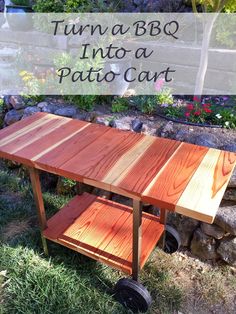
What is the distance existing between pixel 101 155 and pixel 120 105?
131 cm

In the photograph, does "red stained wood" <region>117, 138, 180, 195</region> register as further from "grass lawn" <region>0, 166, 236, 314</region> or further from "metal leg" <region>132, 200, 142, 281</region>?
"grass lawn" <region>0, 166, 236, 314</region>

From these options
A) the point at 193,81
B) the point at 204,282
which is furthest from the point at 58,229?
the point at 193,81

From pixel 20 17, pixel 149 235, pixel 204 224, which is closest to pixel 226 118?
pixel 204 224

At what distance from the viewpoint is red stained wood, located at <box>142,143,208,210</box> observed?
1.28 metres

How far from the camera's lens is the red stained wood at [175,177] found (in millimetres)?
1283

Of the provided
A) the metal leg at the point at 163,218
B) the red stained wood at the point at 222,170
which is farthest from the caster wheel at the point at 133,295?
the red stained wood at the point at 222,170

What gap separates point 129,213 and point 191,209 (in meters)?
1.02

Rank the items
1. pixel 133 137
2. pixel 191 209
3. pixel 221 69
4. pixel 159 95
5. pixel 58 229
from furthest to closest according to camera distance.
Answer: pixel 221 69 → pixel 159 95 → pixel 58 229 → pixel 133 137 → pixel 191 209

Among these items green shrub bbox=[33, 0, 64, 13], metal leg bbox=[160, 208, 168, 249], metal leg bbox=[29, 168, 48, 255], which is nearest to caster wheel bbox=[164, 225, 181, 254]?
metal leg bbox=[160, 208, 168, 249]

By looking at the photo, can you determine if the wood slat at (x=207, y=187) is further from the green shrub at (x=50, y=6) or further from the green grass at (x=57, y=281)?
the green shrub at (x=50, y=6)

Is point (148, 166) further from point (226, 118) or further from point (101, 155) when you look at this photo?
point (226, 118)

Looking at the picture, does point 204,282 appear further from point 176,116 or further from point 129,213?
point 176,116

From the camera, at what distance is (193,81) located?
3.31 meters

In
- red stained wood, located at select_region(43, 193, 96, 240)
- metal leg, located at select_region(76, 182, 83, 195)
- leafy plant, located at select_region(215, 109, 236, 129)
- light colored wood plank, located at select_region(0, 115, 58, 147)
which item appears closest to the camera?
light colored wood plank, located at select_region(0, 115, 58, 147)
